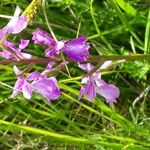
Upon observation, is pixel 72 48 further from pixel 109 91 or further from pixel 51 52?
pixel 109 91

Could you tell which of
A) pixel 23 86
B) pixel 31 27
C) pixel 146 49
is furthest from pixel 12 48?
pixel 31 27

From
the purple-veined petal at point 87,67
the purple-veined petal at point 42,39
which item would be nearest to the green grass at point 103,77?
the purple-veined petal at point 87,67

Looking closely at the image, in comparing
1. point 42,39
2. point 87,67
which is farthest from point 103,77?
point 42,39

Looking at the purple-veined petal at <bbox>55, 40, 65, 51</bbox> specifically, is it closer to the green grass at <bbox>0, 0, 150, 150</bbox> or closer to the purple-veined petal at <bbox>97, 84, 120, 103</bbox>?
the purple-veined petal at <bbox>97, 84, 120, 103</bbox>

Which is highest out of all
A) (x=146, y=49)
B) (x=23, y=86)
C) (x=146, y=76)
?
(x=23, y=86)

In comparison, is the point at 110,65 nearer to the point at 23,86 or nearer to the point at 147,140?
the point at 23,86

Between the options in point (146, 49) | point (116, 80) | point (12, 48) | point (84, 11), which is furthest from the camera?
point (116, 80)

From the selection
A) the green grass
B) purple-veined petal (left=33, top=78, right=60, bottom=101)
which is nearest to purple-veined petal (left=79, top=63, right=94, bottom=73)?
purple-veined petal (left=33, top=78, right=60, bottom=101)
